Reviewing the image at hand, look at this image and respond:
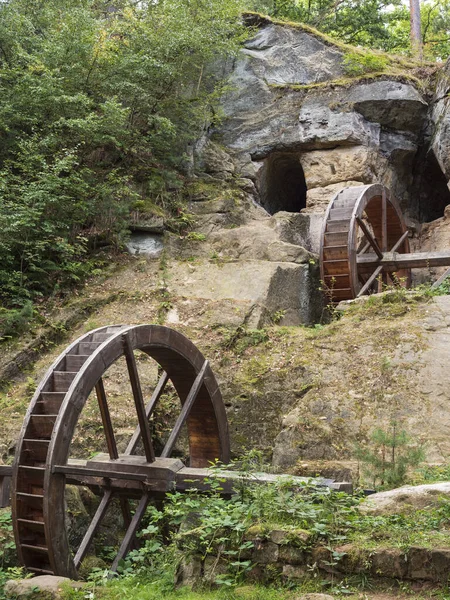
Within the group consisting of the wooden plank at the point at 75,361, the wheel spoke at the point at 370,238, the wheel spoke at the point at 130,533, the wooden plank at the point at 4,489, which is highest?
the wheel spoke at the point at 370,238

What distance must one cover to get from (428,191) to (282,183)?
478cm

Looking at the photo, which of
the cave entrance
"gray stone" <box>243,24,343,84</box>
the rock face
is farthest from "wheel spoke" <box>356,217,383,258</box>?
"gray stone" <box>243,24,343,84</box>

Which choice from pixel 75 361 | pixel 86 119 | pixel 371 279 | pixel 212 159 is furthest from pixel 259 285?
pixel 75 361

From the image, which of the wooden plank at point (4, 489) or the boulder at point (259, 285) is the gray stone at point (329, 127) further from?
the wooden plank at point (4, 489)

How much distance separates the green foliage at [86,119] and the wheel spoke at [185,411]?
4.83m

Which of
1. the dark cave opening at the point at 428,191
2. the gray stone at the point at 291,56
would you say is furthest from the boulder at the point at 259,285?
the dark cave opening at the point at 428,191

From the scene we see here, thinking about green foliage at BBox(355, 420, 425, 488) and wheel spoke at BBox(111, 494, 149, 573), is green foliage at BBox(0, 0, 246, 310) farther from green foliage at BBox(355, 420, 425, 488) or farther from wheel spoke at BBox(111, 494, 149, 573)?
green foliage at BBox(355, 420, 425, 488)

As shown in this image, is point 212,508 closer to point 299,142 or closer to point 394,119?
point 299,142

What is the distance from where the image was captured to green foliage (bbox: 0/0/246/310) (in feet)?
40.7

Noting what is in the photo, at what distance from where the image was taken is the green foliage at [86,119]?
1239 centimetres

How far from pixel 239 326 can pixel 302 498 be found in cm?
623

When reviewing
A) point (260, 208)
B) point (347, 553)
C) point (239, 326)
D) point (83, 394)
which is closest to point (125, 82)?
point (260, 208)

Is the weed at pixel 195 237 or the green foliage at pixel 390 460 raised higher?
the weed at pixel 195 237

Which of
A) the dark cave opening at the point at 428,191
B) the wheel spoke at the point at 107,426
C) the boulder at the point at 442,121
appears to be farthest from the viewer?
the dark cave opening at the point at 428,191
